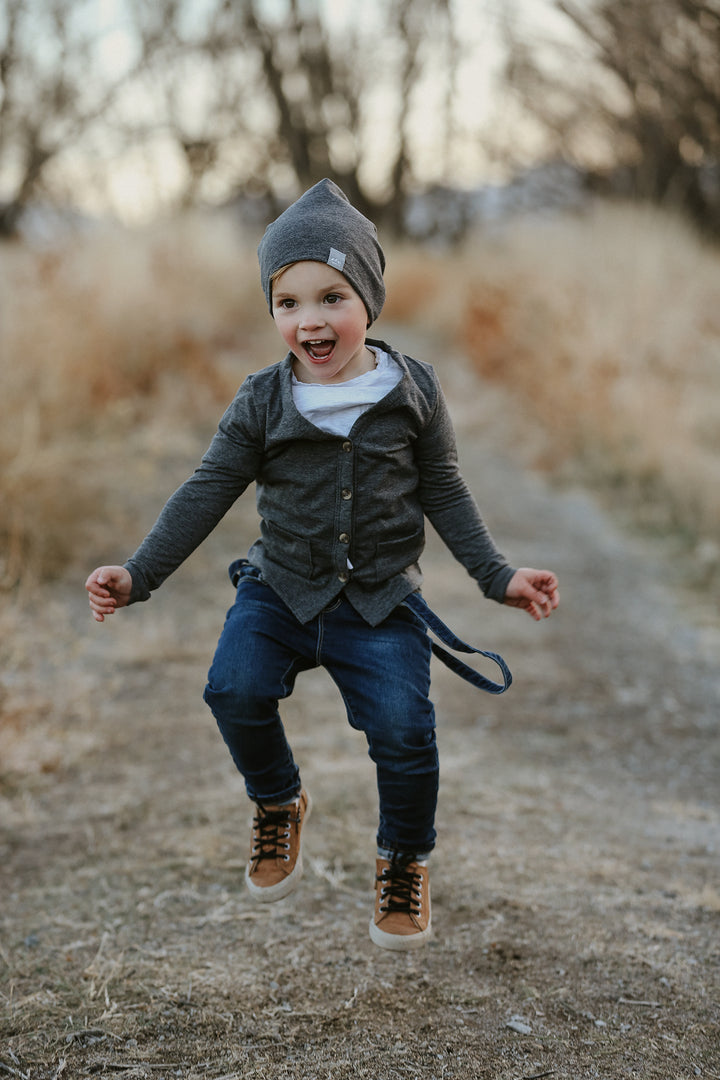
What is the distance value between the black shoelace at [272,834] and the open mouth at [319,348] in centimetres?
105

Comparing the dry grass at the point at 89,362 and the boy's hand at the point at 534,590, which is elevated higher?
the dry grass at the point at 89,362

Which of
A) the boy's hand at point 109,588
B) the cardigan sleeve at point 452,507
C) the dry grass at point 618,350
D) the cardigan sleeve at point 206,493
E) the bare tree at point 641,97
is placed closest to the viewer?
the boy's hand at point 109,588

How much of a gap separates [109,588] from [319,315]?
722 mm

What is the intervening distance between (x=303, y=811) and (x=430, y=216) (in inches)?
764

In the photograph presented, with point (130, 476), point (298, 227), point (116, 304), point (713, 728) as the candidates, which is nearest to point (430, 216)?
point (116, 304)

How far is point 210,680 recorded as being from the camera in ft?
7.51

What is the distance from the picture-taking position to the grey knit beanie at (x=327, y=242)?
2166 millimetres

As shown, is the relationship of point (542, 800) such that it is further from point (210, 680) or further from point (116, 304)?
point (116, 304)

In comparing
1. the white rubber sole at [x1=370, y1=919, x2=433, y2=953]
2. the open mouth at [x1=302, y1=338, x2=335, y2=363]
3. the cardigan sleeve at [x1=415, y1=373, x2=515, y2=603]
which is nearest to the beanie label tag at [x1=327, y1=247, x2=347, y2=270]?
the open mouth at [x1=302, y1=338, x2=335, y2=363]

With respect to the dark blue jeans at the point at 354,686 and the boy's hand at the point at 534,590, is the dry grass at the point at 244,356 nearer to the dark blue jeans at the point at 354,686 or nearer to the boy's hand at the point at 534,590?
the dark blue jeans at the point at 354,686

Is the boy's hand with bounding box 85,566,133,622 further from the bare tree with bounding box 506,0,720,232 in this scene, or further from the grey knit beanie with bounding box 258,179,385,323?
the bare tree with bounding box 506,0,720,232

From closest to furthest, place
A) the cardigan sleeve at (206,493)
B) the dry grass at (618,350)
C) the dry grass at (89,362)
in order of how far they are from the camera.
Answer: the cardigan sleeve at (206,493)
the dry grass at (89,362)
the dry grass at (618,350)

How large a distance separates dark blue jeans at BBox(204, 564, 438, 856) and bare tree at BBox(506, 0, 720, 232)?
810 centimetres

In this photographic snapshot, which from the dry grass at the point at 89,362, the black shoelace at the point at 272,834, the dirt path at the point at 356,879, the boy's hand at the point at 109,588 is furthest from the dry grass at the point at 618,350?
the boy's hand at the point at 109,588
